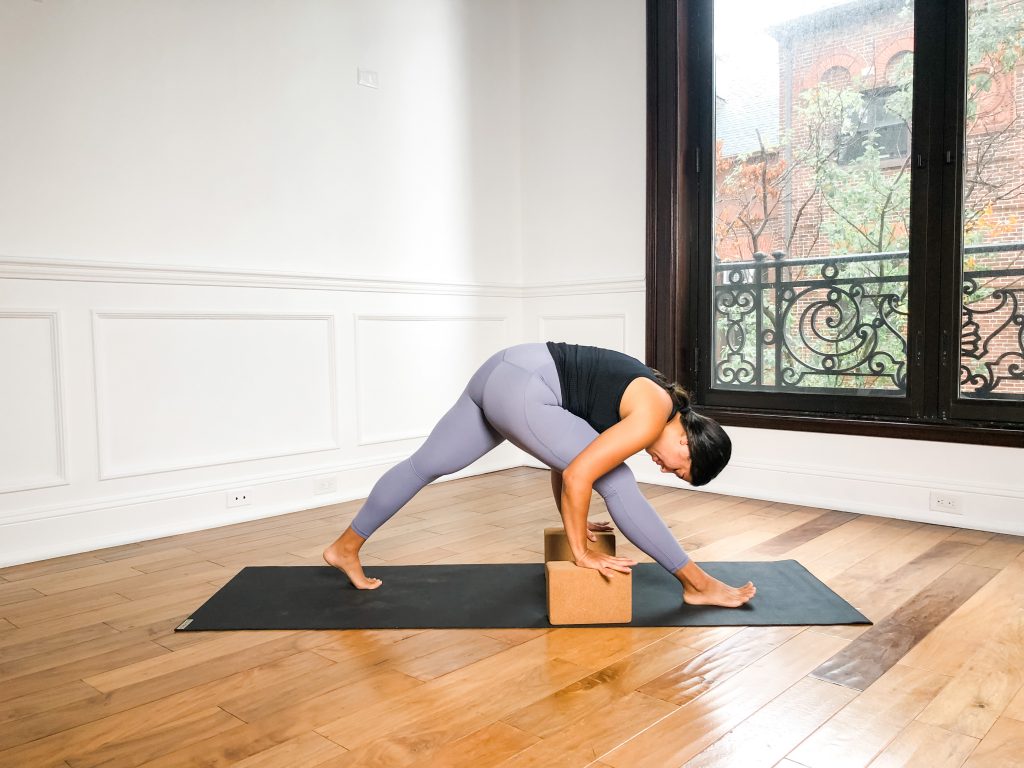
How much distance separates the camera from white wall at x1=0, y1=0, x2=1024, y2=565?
2.81 metres

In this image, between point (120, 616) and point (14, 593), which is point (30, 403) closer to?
point (14, 593)

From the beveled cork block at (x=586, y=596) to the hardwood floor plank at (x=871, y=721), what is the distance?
0.61m

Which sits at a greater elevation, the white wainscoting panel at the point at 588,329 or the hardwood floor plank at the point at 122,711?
the white wainscoting panel at the point at 588,329

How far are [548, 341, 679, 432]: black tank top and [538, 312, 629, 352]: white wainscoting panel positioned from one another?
1930mm

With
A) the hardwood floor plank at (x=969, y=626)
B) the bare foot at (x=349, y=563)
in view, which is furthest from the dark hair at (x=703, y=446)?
the bare foot at (x=349, y=563)

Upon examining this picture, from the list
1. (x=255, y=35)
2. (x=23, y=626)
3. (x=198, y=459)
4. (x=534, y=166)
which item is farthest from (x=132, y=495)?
(x=534, y=166)

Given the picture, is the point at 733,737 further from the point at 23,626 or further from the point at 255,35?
the point at 255,35

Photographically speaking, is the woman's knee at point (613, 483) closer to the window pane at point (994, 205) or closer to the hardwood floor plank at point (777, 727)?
the hardwood floor plank at point (777, 727)

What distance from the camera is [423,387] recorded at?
406 centimetres

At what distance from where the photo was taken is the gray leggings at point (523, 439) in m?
2.06

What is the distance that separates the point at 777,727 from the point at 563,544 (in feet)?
3.18

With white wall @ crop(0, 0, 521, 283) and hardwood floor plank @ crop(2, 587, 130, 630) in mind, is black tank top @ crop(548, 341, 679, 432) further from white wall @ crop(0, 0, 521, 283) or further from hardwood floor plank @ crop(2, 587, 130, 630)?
white wall @ crop(0, 0, 521, 283)

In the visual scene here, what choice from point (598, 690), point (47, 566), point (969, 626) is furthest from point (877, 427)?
point (47, 566)

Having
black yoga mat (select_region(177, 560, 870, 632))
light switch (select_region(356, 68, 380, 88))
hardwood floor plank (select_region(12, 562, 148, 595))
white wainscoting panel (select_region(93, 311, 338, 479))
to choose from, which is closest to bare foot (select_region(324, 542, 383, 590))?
black yoga mat (select_region(177, 560, 870, 632))
